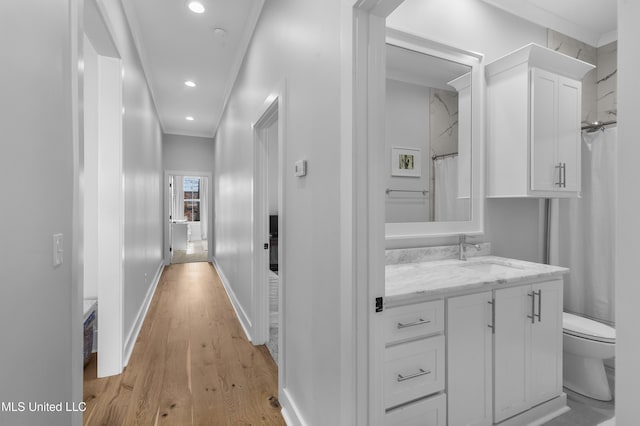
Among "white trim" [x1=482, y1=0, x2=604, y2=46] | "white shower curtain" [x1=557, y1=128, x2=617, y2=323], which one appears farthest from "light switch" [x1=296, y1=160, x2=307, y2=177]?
"white shower curtain" [x1=557, y1=128, x2=617, y2=323]

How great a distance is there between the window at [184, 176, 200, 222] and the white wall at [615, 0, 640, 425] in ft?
38.5

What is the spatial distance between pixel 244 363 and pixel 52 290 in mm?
1747

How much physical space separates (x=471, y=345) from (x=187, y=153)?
707cm

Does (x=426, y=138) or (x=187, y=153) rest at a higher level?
(x=187, y=153)

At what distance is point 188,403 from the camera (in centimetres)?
203

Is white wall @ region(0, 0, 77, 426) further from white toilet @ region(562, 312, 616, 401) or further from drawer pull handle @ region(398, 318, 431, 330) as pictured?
white toilet @ region(562, 312, 616, 401)

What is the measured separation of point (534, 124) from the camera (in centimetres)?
218

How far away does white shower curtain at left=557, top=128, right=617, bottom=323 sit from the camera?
257 cm

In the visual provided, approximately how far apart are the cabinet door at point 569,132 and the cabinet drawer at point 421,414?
179 cm

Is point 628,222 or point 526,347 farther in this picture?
point 526,347

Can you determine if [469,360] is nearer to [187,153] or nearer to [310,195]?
[310,195]

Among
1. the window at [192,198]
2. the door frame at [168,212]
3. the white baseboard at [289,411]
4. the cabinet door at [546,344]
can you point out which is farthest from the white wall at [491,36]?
the window at [192,198]

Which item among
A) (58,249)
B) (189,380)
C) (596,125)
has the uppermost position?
(596,125)

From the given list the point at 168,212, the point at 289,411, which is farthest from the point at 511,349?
the point at 168,212
